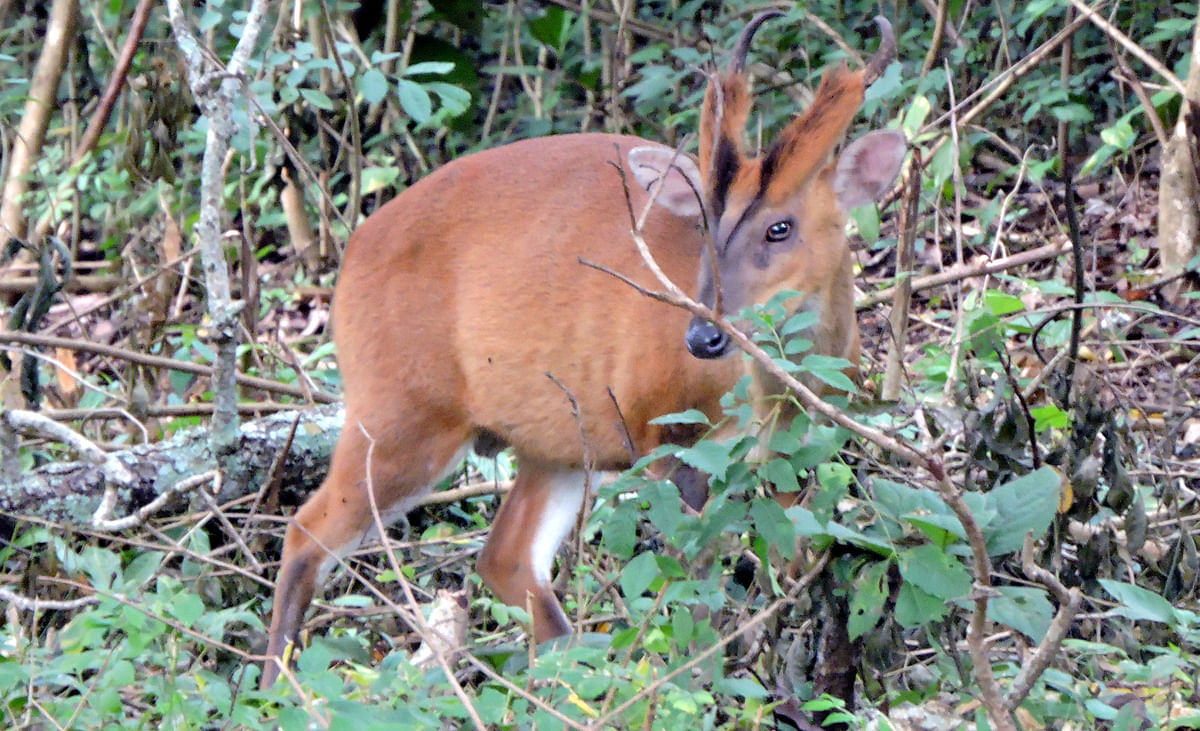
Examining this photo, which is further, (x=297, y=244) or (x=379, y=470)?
(x=297, y=244)

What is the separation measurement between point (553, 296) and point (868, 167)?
3.50 ft

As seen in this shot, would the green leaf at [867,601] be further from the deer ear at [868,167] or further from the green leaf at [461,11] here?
the green leaf at [461,11]

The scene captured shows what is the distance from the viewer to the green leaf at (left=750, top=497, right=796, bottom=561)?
290 centimetres

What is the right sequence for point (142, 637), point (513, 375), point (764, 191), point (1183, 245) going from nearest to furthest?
point (142, 637) < point (764, 191) < point (513, 375) < point (1183, 245)

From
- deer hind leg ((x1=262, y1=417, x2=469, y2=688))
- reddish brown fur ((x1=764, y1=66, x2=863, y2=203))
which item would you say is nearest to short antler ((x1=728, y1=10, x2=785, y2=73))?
reddish brown fur ((x1=764, y1=66, x2=863, y2=203))

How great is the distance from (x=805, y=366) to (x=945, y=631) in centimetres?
108

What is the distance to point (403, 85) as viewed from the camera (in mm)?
5746

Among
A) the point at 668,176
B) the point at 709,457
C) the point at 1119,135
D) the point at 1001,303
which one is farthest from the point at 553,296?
the point at 1119,135

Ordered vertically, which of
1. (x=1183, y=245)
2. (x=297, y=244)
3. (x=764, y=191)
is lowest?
(x=297, y=244)

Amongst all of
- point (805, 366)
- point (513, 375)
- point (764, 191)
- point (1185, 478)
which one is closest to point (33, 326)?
point (513, 375)

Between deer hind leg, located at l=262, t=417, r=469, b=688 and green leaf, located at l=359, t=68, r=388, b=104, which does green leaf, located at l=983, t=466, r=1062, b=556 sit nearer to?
deer hind leg, located at l=262, t=417, r=469, b=688

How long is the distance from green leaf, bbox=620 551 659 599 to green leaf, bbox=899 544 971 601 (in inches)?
19.8

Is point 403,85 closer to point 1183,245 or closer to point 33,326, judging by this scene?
point 33,326

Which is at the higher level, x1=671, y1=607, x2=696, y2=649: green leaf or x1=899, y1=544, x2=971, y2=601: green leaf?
x1=899, y1=544, x2=971, y2=601: green leaf
